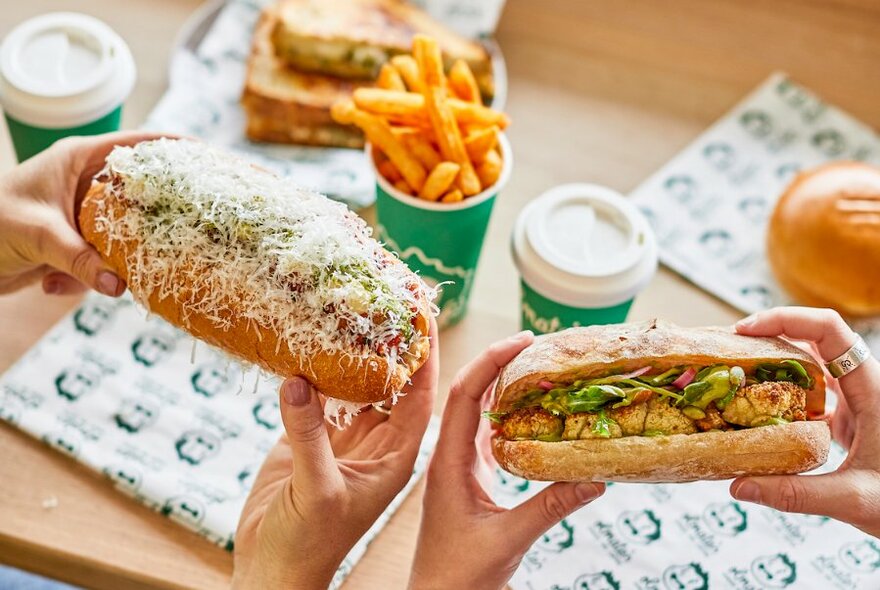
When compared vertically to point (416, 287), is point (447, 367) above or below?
below

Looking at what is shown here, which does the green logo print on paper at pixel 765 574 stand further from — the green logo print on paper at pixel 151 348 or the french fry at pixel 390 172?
the green logo print on paper at pixel 151 348

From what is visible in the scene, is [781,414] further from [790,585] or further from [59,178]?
[59,178]

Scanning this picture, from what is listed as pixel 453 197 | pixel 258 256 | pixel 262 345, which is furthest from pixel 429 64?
pixel 262 345

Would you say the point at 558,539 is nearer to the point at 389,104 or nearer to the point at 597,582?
the point at 597,582

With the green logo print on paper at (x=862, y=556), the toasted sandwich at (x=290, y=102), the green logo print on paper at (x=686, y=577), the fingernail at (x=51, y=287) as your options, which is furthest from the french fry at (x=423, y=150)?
the green logo print on paper at (x=862, y=556)

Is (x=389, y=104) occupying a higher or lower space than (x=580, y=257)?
higher

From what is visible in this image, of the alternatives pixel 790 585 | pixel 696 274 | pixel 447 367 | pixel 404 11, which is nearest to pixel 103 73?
pixel 404 11
